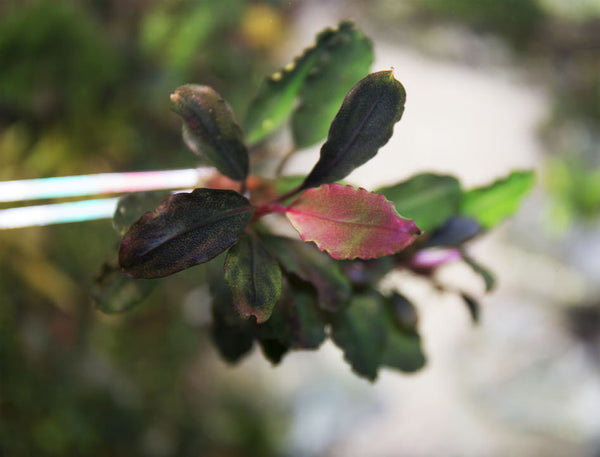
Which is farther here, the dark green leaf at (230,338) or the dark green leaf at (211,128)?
the dark green leaf at (230,338)

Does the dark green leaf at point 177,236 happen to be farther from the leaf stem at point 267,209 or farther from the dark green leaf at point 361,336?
the dark green leaf at point 361,336

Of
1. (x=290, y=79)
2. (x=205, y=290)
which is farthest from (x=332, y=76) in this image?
(x=205, y=290)

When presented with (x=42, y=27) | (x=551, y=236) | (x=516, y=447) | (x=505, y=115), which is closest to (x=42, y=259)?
(x=42, y=27)

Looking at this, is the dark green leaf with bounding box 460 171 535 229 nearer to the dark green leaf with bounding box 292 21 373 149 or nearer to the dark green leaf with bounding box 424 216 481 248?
the dark green leaf with bounding box 424 216 481 248

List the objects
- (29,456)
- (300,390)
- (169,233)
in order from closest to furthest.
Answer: (169,233) → (29,456) → (300,390)

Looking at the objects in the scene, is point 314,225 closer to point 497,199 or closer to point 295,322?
point 295,322

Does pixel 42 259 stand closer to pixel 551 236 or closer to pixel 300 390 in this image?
pixel 300 390

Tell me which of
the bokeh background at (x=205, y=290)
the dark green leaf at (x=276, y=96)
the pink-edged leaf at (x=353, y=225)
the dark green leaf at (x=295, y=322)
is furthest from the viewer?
the bokeh background at (x=205, y=290)

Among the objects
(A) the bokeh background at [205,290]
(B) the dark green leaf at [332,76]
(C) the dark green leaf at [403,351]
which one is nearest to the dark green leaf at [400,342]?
(C) the dark green leaf at [403,351]
